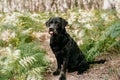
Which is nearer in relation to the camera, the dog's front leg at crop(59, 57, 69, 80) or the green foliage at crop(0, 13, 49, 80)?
the green foliage at crop(0, 13, 49, 80)

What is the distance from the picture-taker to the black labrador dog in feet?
21.4

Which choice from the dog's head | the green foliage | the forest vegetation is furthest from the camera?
the dog's head

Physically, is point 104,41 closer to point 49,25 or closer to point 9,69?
point 49,25

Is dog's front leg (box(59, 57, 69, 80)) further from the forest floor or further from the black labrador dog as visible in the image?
the forest floor

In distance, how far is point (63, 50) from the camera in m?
6.63

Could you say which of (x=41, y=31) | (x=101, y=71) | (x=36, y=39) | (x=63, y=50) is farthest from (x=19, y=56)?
(x=41, y=31)

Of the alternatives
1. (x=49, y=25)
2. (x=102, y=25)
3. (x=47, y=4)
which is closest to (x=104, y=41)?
(x=102, y=25)

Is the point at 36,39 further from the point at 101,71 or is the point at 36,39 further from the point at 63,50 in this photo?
the point at 101,71

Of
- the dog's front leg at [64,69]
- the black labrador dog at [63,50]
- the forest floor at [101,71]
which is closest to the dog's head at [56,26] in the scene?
the black labrador dog at [63,50]

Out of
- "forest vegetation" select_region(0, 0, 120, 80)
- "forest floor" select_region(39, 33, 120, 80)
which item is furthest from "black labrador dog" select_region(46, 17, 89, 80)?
"forest vegetation" select_region(0, 0, 120, 80)

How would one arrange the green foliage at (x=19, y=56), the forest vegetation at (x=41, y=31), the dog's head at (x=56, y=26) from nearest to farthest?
the green foliage at (x=19, y=56), the forest vegetation at (x=41, y=31), the dog's head at (x=56, y=26)

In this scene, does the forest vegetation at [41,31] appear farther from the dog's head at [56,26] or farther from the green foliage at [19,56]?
the dog's head at [56,26]

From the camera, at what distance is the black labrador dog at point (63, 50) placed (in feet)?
21.4

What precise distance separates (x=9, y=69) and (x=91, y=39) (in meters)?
2.26
